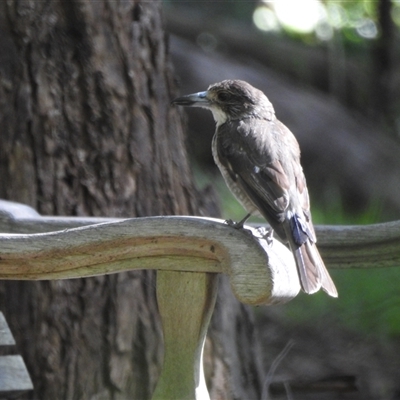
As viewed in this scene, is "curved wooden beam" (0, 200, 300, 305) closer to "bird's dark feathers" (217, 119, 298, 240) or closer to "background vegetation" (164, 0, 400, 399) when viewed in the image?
"bird's dark feathers" (217, 119, 298, 240)

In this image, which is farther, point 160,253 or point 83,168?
point 83,168

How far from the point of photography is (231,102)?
395 centimetres

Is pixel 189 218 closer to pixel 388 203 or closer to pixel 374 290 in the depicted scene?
pixel 374 290

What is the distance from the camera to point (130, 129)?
412cm

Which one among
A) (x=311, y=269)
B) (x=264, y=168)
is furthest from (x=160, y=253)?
(x=264, y=168)

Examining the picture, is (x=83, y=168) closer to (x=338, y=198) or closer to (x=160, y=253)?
(x=160, y=253)

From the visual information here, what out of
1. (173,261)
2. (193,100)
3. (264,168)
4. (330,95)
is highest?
(330,95)

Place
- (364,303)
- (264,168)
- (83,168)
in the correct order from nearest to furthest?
(264,168) → (83,168) → (364,303)

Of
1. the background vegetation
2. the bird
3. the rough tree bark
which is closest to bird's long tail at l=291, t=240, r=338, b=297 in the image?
the bird

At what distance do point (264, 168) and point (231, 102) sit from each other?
0.63 meters

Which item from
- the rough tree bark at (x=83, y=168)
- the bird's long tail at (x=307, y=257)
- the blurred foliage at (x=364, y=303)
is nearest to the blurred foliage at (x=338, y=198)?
the blurred foliage at (x=364, y=303)

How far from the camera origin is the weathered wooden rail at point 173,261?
2.30m

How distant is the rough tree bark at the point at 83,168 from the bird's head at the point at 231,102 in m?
0.34

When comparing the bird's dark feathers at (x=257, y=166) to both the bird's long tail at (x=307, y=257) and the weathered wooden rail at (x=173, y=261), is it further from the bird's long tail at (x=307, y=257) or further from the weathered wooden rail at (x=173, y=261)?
the weathered wooden rail at (x=173, y=261)
